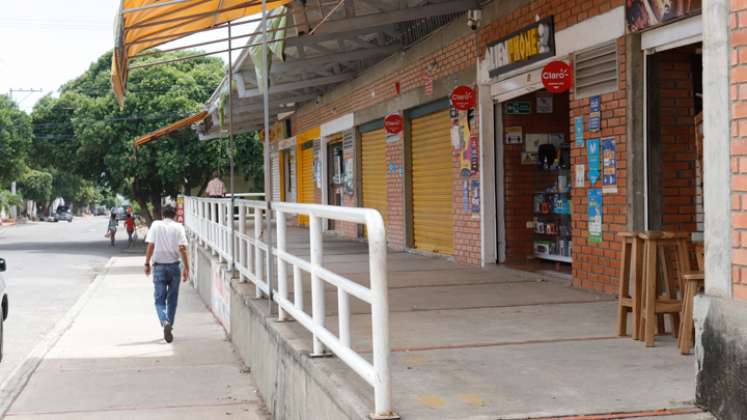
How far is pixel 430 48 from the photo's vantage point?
14.5 metres

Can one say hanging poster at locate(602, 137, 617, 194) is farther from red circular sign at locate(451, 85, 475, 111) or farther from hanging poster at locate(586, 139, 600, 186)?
red circular sign at locate(451, 85, 475, 111)

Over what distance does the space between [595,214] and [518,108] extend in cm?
307

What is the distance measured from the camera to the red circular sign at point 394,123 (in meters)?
16.1

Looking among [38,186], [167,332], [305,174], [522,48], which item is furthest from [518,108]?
[38,186]

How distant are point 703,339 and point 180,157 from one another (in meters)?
31.4

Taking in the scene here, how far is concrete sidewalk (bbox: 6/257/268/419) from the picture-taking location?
7.86 m

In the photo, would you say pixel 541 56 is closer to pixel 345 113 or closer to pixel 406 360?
pixel 406 360

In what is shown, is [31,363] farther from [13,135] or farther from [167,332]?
[13,135]

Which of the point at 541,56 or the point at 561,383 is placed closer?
the point at 561,383

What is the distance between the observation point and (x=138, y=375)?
9469mm

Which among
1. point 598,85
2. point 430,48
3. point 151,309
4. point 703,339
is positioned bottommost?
point 151,309

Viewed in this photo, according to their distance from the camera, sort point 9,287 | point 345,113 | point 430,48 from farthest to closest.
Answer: point 345,113 < point 9,287 < point 430,48

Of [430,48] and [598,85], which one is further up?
[430,48]

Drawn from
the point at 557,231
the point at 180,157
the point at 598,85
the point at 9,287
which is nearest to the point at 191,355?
the point at 557,231
